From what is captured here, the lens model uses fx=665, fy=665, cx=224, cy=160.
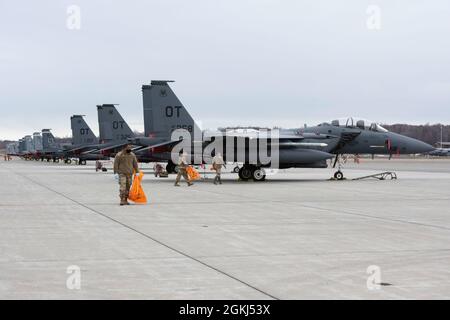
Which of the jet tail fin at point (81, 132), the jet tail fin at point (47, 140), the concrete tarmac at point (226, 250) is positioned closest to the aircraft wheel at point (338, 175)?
the concrete tarmac at point (226, 250)

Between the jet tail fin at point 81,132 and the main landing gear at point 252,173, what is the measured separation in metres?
44.7

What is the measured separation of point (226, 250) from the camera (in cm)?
995

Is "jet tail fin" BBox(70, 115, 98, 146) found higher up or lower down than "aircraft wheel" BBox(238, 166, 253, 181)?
higher up

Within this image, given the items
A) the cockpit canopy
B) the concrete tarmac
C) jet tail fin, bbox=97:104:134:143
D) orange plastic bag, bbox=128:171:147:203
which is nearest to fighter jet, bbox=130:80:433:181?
the cockpit canopy

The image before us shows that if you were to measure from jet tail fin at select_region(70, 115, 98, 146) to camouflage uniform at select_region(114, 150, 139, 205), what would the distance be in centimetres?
5576

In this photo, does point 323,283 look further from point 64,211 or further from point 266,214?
point 64,211

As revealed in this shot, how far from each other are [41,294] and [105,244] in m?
3.68

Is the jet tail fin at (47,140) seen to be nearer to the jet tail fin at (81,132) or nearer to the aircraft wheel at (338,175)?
the jet tail fin at (81,132)

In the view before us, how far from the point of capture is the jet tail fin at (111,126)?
175 feet

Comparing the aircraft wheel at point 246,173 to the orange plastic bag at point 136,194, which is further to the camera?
the aircraft wheel at point 246,173

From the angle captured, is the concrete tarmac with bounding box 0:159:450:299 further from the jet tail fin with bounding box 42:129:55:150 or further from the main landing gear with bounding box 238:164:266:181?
the jet tail fin with bounding box 42:129:55:150

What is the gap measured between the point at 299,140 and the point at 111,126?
1087 inches

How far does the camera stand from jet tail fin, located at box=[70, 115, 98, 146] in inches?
2884

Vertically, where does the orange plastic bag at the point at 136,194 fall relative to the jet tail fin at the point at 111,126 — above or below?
below
